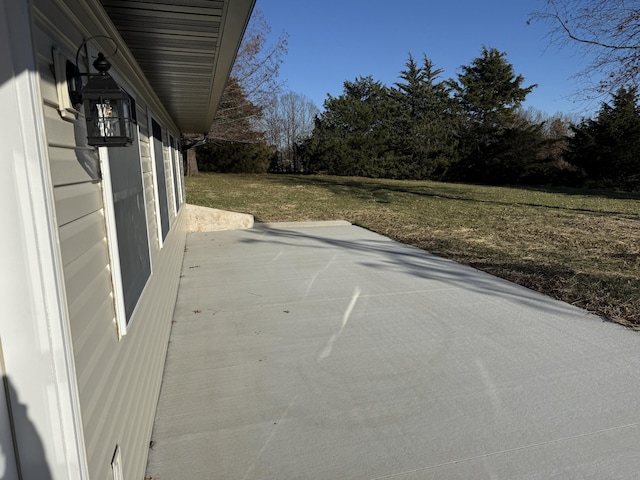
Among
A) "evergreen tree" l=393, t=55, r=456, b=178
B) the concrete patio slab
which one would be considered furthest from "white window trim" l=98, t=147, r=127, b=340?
"evergreen tree" l=393, t=55, r=456, b=178

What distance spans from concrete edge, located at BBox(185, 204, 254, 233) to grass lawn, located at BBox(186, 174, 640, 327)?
1886 millimetres

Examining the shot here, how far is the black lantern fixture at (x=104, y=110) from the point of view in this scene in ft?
4.81

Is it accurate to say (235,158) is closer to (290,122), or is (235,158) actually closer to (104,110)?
(290,122)

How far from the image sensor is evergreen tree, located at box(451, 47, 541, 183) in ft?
84.0

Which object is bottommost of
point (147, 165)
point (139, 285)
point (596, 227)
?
point (596, 227)

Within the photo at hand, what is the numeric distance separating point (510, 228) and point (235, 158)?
2335 cm

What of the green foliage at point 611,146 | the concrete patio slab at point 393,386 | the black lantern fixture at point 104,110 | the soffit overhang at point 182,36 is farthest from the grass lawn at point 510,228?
the green foliage at point 611,146

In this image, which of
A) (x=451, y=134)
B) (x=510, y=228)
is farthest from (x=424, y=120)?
(x=510, y=228)

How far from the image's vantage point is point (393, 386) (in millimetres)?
2818

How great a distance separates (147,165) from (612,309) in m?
4.53

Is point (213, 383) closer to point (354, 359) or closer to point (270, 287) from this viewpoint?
point (354, 359)

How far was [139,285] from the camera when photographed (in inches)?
92.9

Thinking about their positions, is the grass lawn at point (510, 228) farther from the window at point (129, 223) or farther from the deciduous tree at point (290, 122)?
the deciduous tree at point (290, 122)


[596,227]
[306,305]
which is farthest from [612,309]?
[596,227]
